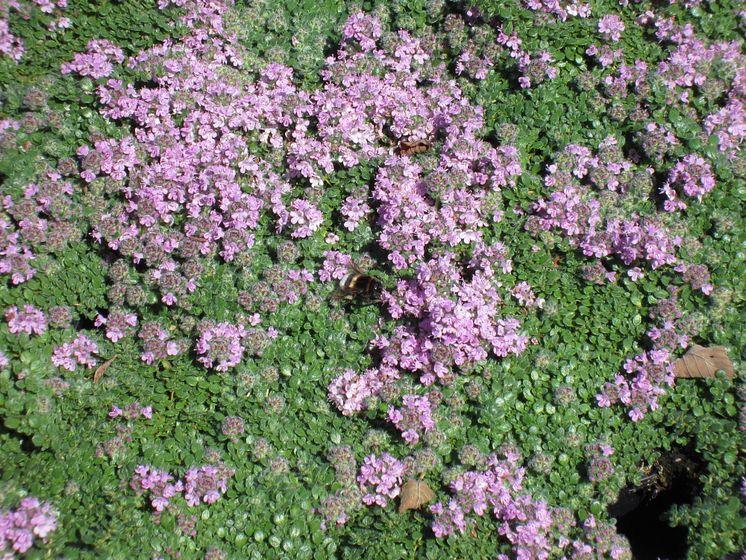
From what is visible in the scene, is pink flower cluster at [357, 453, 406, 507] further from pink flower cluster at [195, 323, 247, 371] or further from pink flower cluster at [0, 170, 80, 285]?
pink flower cluster at [0, 170, 80, 285]

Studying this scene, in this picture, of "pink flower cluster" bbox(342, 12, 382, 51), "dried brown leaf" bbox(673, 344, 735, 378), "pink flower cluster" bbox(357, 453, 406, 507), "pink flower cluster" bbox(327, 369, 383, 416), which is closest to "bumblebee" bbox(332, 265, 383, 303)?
"pink flower cluster" bbox(327, 369, 383, 416)

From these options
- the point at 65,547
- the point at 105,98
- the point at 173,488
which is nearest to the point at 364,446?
the point at 173,488

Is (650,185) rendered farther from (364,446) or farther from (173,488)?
(173,488)

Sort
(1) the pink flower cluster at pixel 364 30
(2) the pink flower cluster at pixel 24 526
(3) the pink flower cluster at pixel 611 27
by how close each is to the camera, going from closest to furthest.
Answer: (2) the pink flower cluster at pixel 24 526, (3) the pink flower cluster at pixel 611 27, (1) the pink flower cluster at pixel 364 30

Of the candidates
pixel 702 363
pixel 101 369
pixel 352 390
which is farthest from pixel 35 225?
pixel 702 363

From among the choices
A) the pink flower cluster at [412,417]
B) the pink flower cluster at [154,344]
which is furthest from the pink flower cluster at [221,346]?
the pink flower cluster at [412,417]

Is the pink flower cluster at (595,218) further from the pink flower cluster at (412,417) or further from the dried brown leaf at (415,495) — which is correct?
the dried brown leaf at (415,495)
